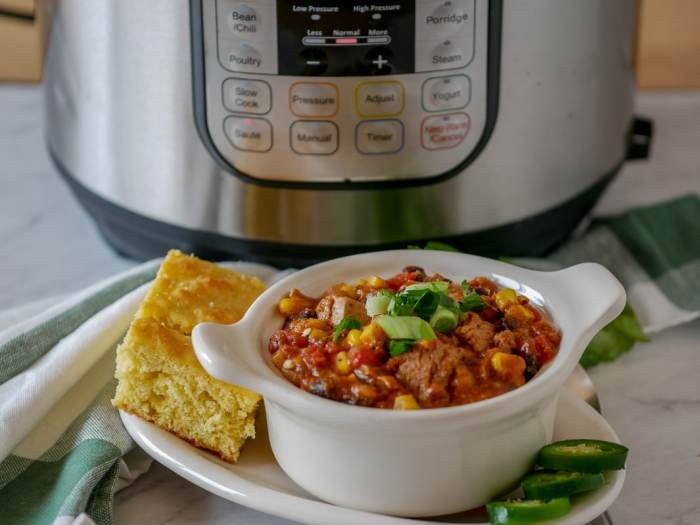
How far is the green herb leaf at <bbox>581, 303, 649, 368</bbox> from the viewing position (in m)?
0.98

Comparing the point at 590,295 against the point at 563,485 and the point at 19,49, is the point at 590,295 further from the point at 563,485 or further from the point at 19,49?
the point at 19,49

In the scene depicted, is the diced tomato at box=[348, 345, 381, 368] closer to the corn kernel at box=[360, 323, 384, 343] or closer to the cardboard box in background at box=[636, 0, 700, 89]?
the corn kernel at box=[360, 323, 384, 343]

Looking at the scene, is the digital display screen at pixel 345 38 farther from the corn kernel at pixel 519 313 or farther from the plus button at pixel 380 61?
the corn kernel at pixel 519 313

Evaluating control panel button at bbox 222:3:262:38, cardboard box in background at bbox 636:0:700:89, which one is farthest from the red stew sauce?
cardboard box in background at bbox 636:0:700:89

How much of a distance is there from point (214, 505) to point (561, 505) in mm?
256

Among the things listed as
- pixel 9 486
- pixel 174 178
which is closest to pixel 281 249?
pixel 174 178

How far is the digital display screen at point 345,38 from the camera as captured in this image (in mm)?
896

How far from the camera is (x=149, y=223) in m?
1.05

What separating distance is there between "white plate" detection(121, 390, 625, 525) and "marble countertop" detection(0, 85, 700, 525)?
0.11 ft

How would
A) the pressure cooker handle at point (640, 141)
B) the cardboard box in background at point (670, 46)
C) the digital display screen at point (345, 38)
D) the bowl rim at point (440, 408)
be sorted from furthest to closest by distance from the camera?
the cardboard box in background at point (670, 46), the pressure cooker handle at point (640, 141), the digital display screen at point (345, 38), the bowl rim at point (440, 408)

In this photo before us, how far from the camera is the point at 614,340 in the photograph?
3.24 ft

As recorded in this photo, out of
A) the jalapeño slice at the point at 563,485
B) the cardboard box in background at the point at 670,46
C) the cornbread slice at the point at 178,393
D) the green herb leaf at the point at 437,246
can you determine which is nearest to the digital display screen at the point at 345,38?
the green herb leaf at the point at 437,246

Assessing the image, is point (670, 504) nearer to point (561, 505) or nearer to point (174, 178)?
point (561, 505)

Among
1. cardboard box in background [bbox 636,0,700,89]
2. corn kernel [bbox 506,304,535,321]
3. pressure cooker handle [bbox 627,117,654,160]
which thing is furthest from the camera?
cardboard box in background [bbox 636,0,700,89]
